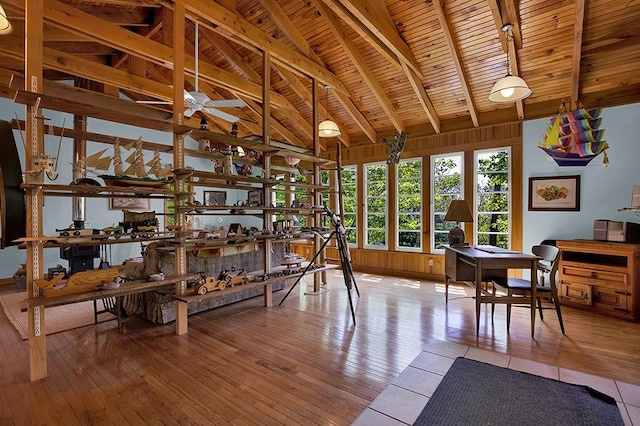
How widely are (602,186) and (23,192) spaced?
267 inches

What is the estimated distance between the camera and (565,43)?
404 cm

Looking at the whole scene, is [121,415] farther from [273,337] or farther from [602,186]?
[602,186]

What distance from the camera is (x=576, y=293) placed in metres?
4.06

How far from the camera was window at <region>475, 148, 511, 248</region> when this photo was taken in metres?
5.34

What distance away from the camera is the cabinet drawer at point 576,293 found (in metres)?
3.96

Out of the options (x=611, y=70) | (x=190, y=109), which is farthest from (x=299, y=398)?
(x=611, y=70)

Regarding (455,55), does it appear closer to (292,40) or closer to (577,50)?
(577,50)

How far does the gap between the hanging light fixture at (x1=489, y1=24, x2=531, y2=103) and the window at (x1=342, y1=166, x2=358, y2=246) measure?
157 inches

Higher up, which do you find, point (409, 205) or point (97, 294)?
point (409, 205)

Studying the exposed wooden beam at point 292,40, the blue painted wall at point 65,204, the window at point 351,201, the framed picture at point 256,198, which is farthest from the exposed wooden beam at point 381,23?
the blue painted wall at point 65,204

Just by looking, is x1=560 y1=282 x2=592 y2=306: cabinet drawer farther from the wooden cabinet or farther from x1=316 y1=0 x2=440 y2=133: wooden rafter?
x1=316 y1=0 x2=440 y2=133: wooden rafter

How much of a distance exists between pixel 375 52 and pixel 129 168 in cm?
417

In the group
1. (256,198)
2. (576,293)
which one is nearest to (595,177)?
(576,293)

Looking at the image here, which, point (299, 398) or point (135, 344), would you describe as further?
point (135, 344)
